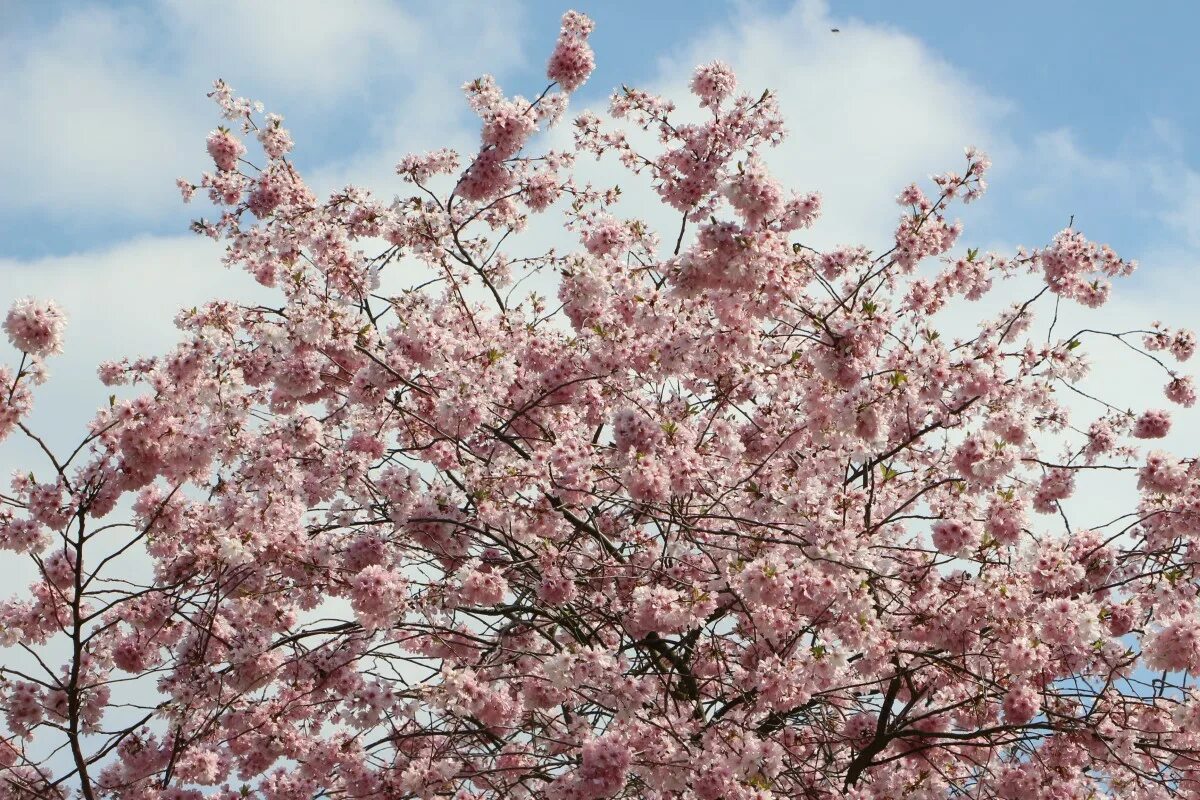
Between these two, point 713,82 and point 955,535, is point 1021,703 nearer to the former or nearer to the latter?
point 955,535

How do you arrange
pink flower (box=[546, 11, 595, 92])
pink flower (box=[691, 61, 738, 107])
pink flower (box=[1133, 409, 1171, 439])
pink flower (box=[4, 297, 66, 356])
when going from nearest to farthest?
pink flower (box=[4, 297, 66, 356]), pink flower (box=[691, 61, 738, 107]), pink flower (box=[546, 11, 595, 92]), pink flower (box=[1133, 409, 1171, 439])

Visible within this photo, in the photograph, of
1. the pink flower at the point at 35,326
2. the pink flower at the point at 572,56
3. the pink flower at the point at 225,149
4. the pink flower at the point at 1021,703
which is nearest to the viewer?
the pink flower at the point at 35,326

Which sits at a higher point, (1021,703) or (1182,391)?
(1182,391)

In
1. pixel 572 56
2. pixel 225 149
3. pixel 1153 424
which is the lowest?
pixel 1153 424

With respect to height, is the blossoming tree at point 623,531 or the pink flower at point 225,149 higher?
the pink flower at point 225,149

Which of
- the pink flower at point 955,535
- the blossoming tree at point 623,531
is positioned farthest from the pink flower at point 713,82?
the pink flower at point 955,535

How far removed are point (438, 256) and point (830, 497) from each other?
3.77 metres

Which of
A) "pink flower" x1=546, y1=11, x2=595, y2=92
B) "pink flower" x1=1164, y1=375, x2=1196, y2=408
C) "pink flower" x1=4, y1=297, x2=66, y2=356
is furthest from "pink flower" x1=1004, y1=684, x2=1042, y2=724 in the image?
"pink flower" x1=4, y1=297, x2=66, y2=356

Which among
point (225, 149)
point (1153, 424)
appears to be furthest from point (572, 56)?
point (1153, 424)

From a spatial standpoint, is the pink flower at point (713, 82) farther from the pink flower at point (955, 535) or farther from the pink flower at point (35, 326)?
the pink flower at point (35, 326)

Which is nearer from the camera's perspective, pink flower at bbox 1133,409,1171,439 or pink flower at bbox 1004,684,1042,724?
pink flower at bbox 1004,684,1042,724

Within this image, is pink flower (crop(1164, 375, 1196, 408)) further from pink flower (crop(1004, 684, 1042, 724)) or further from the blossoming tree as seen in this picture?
pink flower (crop(1004, 684, 1042, 724))

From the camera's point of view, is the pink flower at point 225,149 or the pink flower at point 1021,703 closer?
the pink flower at point 1021,703

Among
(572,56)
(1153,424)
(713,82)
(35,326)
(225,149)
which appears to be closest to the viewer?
(35,326)
